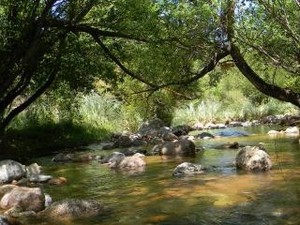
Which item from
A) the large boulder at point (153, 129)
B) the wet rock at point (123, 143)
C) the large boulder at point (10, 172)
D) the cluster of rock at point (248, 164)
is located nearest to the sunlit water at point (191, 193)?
the cluster of rock at point (248, 164)

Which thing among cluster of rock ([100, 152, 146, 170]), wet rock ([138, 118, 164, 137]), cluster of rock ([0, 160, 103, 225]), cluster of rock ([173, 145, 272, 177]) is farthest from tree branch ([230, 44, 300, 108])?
wet rock ([138, 118, 164, 137])

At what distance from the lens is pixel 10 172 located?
12680 millimetres

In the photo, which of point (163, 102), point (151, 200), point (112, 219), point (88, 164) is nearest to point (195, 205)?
point (151, 200)

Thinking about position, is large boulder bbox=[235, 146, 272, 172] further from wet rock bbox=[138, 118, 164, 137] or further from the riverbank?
wet rock bbox=[138, 118, 164, 137]

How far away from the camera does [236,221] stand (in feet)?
25.7

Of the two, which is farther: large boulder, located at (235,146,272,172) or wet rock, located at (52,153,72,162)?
wet rock, located at (52,153,72,162)

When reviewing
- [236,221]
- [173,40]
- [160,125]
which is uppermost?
[173,40]

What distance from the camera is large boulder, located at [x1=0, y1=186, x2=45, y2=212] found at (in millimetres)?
9125

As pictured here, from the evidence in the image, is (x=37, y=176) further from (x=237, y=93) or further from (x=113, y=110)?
(x=237, y=93)

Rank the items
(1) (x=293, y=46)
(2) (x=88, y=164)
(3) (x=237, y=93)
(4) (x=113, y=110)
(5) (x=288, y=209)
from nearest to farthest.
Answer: (5) (x=288, y=209) < (1) (x=293, y=46) < (2) (x=88, y=164) < (4) (x=113, y=110) < (3) (x=237, y=93)

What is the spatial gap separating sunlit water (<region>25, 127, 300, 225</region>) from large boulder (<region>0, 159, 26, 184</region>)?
4.07ft

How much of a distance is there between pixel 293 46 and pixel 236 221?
6.30 meters

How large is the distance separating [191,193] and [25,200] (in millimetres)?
3242

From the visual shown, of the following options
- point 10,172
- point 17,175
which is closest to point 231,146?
point 17,175
